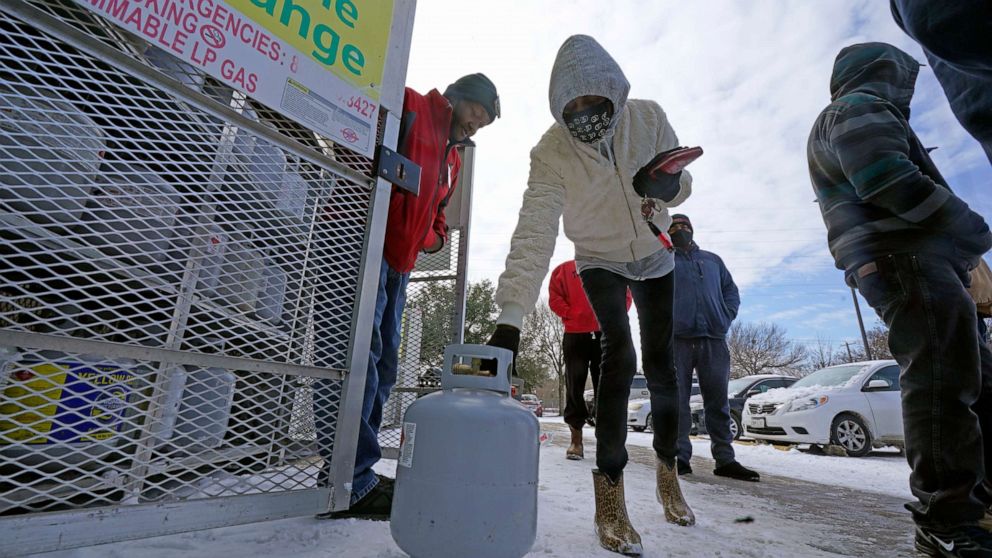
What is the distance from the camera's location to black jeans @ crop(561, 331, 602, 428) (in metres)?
4.06

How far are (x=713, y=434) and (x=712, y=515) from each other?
5.83 feet

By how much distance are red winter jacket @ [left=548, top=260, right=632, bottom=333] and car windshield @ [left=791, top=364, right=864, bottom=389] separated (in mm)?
4915

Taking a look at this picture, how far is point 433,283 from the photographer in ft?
12.4

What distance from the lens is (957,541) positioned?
1.25 meters

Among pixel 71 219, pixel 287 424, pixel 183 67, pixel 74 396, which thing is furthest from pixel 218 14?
pixel 287 424

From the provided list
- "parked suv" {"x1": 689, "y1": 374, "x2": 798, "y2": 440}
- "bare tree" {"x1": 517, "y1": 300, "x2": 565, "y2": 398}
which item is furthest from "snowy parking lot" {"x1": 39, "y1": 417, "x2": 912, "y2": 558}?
"bare tree" {"x1": 517, "y1": 300, "x2": 565, "y2": 398}

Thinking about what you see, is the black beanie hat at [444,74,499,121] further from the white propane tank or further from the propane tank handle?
the white propane tank

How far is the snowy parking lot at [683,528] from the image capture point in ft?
3.98

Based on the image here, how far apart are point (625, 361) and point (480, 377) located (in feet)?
2.40

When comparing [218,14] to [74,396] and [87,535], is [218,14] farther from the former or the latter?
[87,535]

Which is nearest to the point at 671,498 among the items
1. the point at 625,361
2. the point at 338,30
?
the point at 625,361

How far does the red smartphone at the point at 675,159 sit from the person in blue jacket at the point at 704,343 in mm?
2262

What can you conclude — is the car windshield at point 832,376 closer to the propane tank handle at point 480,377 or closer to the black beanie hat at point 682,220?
the black beanie hat at point 682,220

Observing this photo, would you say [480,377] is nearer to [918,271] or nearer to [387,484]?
[387,484]
